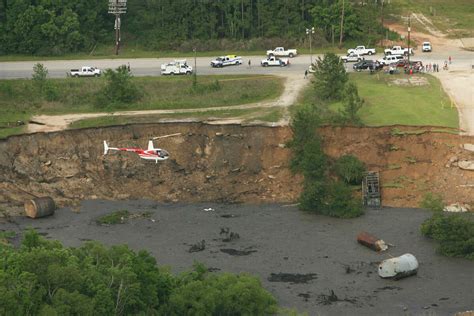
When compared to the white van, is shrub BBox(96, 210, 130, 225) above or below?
below

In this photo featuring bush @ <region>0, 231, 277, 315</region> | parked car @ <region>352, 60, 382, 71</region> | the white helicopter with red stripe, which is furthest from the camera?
parked car @ <region>352, 60, 382, 71</region>

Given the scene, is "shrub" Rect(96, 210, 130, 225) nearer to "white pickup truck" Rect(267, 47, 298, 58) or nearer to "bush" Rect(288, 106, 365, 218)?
"bush" Rect(288, 106, 365, 218)

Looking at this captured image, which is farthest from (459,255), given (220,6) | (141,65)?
(220,6)

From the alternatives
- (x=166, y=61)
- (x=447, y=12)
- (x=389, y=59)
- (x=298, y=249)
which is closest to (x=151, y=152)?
(x=298, y=249)

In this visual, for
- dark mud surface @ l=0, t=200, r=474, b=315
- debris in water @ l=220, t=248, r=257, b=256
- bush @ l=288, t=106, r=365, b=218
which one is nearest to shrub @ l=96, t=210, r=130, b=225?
dark mud surface @ l=0, t=200, r=474, b=315

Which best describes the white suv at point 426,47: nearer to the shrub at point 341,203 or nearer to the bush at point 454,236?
the shrub at point 341,203

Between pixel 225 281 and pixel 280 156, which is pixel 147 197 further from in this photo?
pixel 225 281
